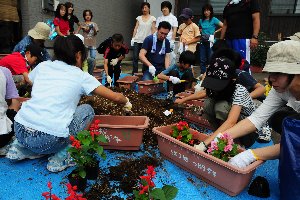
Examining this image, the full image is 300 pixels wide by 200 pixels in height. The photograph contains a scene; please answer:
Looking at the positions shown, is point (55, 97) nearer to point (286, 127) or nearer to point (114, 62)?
point (286, 127)

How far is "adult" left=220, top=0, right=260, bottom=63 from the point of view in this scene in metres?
3.89

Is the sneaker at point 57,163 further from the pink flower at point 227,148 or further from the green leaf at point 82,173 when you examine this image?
the pink flower at point 227,148

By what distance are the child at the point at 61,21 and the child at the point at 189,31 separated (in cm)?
248

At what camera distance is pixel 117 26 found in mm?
10320

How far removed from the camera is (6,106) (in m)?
2.38

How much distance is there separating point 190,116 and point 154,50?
1.86 m

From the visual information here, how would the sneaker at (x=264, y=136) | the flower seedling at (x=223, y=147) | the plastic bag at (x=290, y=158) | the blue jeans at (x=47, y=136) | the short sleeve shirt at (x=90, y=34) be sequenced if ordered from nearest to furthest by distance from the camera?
the plastic bag at (x=290, y=158)
the flower seedling at (x=223, y=147)
the blue jeans at (x=47, y=136)
the sneaker at (x=264, y=136)
the short sleeve shirt at (x=90, y=34)

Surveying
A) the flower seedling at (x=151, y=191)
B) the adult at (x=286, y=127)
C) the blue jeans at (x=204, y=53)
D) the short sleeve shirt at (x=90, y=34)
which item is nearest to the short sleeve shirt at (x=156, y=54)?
the blue jeans at (x=204, y=53)

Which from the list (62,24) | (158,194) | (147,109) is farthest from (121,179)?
(62,24)

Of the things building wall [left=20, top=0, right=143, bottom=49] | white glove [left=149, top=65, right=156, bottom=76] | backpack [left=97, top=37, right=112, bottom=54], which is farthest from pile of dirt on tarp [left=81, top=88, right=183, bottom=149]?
building wall [left=20, top=0, right=143, bottom=49]

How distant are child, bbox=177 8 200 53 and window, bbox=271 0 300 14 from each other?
5.16 metres

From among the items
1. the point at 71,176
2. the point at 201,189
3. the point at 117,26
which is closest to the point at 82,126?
the point at 71,176

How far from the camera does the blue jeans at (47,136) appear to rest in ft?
6.92

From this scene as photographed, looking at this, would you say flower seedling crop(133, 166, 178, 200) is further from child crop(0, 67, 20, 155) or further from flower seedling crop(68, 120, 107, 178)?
child crop(0, 67, 20, 155)
